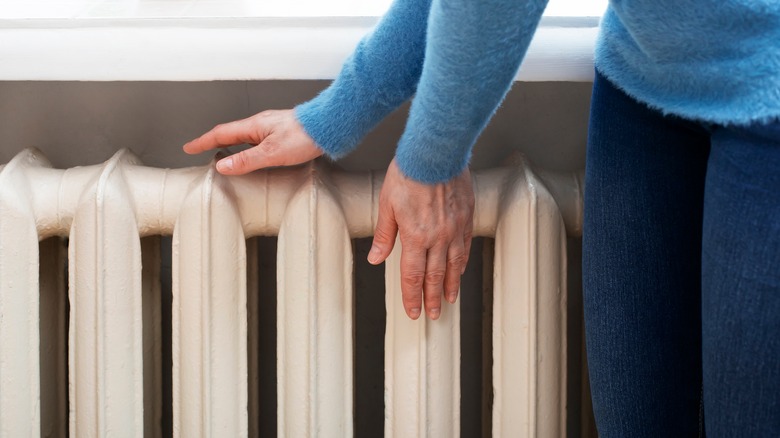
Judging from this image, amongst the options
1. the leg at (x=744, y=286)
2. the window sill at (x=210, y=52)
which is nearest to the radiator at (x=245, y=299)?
the window sill at (x=210, y=52)

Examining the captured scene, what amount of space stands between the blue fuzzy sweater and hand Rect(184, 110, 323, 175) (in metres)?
0.02

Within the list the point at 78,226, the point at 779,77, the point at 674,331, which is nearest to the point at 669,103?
the point at 779,77

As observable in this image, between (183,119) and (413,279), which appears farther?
(183,119)

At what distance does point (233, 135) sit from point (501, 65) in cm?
33

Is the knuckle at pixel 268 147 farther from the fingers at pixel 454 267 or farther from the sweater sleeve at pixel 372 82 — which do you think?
the fingers at pixel 454 267

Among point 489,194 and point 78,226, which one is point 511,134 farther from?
point 78,226

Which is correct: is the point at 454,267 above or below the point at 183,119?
below

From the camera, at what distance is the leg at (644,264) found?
2.12ft

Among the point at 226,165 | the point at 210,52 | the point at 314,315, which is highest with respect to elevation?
the point at 210,52

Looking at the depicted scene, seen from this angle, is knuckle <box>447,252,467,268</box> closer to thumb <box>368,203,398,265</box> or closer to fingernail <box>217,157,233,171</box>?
thumb <box>368,203,398,265</box>

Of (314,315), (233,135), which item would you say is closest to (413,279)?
(314,315)

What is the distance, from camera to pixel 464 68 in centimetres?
57

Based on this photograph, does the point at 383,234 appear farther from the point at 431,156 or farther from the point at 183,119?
the point at 183,119

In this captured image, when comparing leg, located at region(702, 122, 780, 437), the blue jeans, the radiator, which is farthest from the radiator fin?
leg, located at region(702, 122, 780, 437)
